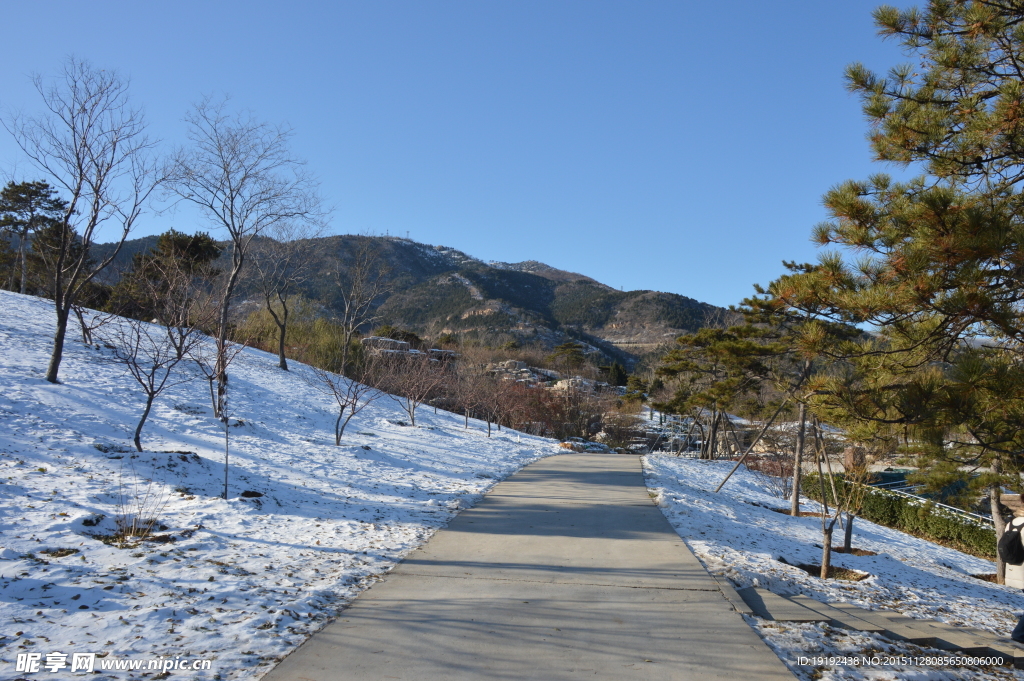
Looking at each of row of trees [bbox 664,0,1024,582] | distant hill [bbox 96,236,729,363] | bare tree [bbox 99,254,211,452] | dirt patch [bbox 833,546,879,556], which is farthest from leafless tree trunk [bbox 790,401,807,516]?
distant hill [bbox 96,236,729,363]

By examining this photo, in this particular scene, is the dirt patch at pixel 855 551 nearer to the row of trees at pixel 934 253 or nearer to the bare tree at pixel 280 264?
the row of trees at pixel 934 253

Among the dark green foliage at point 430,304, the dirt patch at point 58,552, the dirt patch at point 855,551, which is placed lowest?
the dirt patch at point 855,551

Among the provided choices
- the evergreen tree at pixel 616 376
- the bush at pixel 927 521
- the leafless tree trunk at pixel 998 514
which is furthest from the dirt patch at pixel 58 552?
the evergreen tree at pixel 616 376

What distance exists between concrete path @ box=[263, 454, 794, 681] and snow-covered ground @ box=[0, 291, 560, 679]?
0.41 m

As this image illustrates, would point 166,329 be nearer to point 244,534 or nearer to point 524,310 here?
point 244,534

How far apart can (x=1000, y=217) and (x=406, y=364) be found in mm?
19982

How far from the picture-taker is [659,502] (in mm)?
10289

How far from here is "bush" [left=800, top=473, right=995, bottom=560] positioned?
50.4 ft

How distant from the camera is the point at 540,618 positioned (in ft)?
14.6

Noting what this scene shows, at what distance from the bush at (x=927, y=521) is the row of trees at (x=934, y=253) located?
10313mm

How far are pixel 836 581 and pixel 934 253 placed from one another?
14.3 ft

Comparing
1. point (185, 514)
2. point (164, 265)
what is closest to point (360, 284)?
point (164, 265)

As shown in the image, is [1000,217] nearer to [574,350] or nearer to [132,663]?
[132,663]

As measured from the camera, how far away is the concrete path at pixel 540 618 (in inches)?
141
